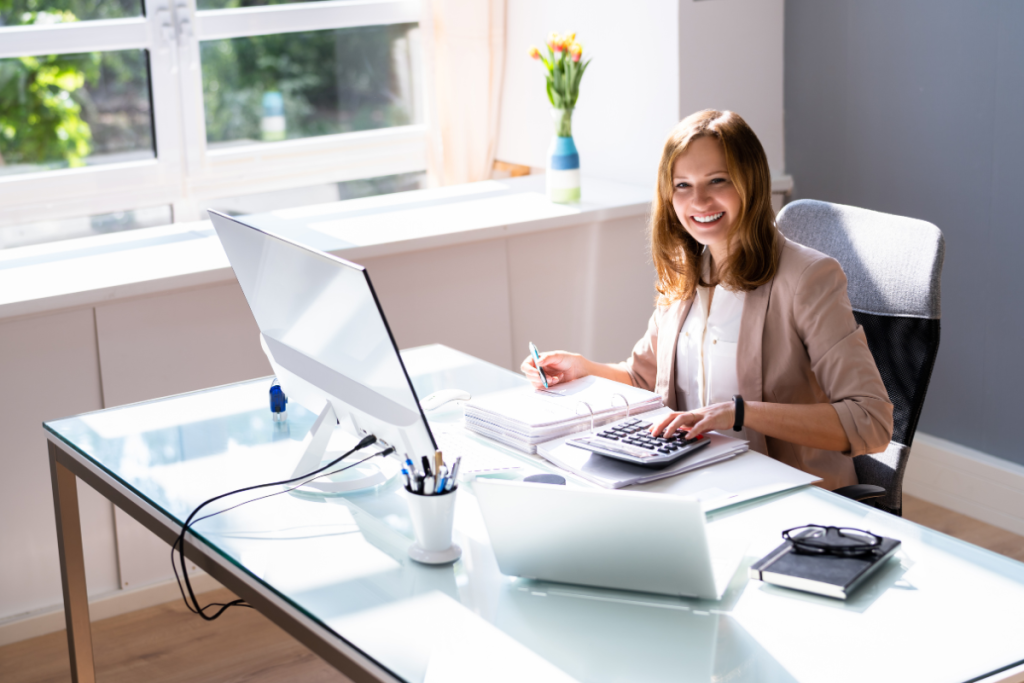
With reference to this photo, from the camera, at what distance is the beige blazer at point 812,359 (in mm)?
1682

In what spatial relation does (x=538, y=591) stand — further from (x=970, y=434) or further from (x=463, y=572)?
(x=970, y=434)

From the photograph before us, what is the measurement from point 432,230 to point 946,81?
1.37m

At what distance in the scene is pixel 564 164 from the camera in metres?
3.04

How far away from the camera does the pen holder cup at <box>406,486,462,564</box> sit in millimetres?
1286

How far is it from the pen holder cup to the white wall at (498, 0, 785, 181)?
2021 mm

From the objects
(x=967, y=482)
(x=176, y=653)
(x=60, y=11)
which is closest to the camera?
(x=176, y=653)

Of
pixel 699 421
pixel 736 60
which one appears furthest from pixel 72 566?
pixel 736 60

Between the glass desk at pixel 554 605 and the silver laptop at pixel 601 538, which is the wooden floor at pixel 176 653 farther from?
the silver laptop at pixel 601 538

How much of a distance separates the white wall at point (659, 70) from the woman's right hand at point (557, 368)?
1392mm

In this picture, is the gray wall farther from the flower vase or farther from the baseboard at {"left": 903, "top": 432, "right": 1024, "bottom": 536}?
the flower vase

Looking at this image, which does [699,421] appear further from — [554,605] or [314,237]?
[314,237]

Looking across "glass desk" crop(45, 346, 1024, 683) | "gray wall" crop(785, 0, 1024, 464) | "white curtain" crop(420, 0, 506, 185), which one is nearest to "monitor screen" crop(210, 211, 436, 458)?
"glass desk" crop(45, 346, 1024, 683)

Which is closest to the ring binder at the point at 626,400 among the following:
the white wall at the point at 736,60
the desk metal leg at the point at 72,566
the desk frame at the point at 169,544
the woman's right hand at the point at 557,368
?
the woman's right hand at the point at 557,368

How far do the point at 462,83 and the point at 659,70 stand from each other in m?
0.85
